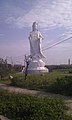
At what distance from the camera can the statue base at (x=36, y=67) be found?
110 ft

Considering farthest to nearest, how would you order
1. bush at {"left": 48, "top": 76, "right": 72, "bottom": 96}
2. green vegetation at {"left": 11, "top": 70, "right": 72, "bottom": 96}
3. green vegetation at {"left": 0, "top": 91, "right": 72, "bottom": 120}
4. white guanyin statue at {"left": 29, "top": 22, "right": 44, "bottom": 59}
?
white guanyin statue at {"left": 29, "top": 22, "right": 44, "bottom": 59} → green vegetation at {"left": 11, "top": 70, "right": 72, "bottom": 96} → bush at {"left": 48, "top": 76, "right": 72, "bottom": 96} → green vegetation at {"left": 0, "top": 91, "right": 72, "bottom": 120}

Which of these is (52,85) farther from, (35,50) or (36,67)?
(35,50)

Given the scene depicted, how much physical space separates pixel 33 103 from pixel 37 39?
26428 millimetres

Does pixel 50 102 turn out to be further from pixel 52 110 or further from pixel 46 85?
pixel 46 85

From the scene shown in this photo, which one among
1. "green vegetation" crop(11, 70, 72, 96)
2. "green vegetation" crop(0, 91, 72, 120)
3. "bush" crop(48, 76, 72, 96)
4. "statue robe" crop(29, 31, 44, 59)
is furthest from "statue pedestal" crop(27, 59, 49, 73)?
"green vegetation" crop(0, 91, 72, 120)

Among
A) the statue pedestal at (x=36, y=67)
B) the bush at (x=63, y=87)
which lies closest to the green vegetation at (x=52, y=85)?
the bush at (x=63, y=87)

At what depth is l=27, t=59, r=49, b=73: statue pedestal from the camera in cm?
3356

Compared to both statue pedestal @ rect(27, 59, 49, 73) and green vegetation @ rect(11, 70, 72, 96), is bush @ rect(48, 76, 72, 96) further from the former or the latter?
statue pedestal @ rect(27, 59, 49, 73)

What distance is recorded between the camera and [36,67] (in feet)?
111

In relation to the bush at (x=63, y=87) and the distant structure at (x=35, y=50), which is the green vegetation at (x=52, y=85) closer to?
the bush at (x=63, y=87)

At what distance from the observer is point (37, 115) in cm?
854

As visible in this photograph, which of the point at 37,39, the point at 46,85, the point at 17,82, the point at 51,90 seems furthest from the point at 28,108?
the point at 37,39

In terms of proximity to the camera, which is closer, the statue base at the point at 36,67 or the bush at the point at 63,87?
the bush at the point at 63,87

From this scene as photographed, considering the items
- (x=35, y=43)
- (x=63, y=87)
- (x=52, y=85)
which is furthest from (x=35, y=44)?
(x=63, y=87)
